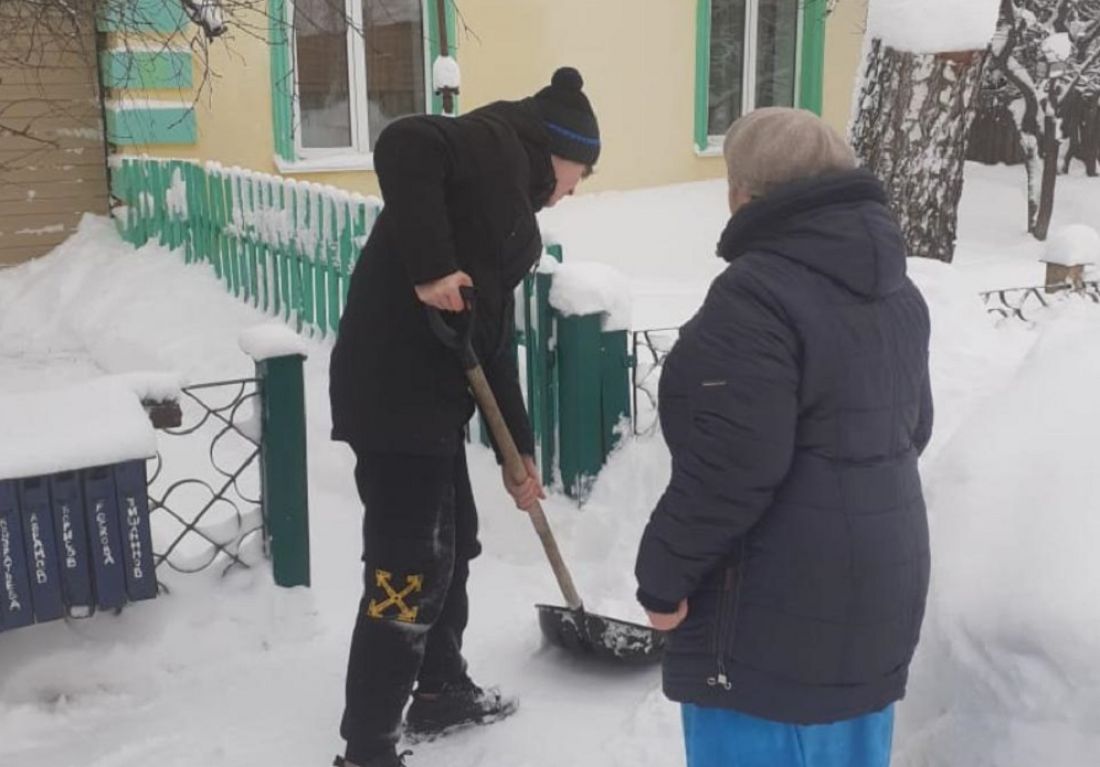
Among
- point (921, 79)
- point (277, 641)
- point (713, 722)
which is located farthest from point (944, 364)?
point (713, 722)

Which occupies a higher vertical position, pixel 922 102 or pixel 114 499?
pixel 922 102

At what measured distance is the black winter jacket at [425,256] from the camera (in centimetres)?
246

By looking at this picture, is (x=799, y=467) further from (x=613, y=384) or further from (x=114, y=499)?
(x=613, y=384)

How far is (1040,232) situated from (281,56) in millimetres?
6643

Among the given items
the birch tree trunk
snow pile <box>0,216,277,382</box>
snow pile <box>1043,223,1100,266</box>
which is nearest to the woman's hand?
snow pile <box>0,216,277,382</box>

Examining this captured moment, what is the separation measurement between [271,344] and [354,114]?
20.7 feet

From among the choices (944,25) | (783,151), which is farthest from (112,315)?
(783,151)

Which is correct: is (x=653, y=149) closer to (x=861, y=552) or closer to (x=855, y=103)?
(x=855, y=103)

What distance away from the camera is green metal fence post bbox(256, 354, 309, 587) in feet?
11.5

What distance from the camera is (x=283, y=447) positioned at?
354cm

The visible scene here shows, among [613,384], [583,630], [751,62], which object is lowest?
[583,630]

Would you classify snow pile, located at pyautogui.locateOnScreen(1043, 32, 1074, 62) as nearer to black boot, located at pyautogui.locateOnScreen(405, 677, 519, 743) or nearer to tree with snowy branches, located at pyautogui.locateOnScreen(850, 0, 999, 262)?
tree with snowy branches, located at pyautogui.locateOnScreen(850, 0, 999, 262)

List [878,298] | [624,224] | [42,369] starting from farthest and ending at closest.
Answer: [624,224], [42,369], [878,298]

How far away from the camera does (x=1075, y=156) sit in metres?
12.5
